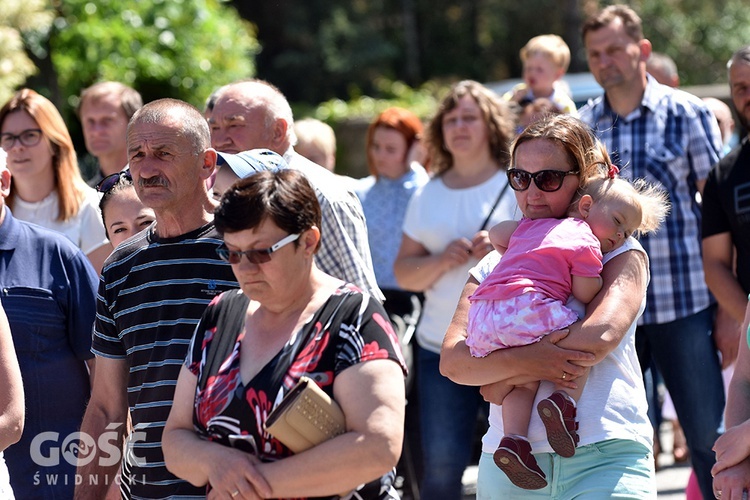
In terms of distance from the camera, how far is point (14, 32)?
10016 millimetres

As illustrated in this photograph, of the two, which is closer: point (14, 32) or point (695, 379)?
point (695, 379)

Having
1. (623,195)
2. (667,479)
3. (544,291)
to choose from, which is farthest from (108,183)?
(667,479)

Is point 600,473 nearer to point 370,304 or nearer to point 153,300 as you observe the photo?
point 370,304

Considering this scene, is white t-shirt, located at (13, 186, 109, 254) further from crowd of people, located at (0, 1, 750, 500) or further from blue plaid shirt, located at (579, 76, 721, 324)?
blue plaid shirt, located at (579, 76, 721, 324)

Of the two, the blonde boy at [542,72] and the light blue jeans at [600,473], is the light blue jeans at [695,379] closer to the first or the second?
the light blue jeans at [600,473]

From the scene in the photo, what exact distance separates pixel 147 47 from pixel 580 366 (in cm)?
979

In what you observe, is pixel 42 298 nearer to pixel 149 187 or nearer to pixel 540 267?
pixel 149 187

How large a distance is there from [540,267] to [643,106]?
245 cm

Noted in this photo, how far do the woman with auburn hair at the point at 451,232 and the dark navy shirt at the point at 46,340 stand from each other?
1.67 metres

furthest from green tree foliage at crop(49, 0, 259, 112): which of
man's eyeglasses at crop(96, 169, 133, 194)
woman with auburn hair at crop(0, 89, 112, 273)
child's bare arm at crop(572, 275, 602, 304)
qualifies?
child's bare arm at crop(572, 275, 602, 304)

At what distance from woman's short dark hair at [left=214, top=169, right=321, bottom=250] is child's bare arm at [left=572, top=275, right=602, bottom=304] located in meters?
0.91

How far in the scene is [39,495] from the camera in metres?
4.37

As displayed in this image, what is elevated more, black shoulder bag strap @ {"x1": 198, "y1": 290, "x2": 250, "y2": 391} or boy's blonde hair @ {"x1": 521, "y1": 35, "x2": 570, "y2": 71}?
black shoulder bag strap @ {"x1": 198, "y1": 290, "x2": 250, "y2": 391}

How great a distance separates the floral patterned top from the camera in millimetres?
2953
